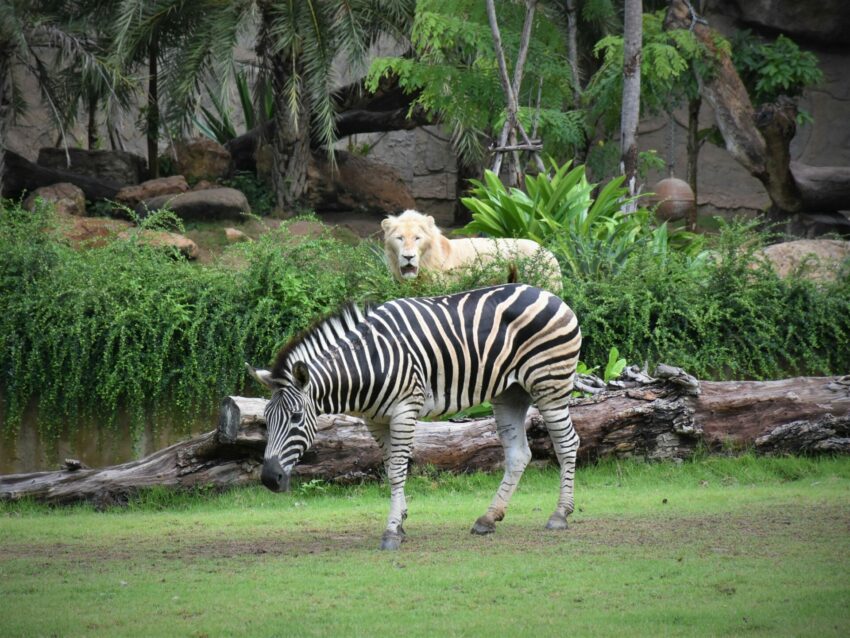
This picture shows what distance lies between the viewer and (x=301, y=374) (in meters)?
7.25

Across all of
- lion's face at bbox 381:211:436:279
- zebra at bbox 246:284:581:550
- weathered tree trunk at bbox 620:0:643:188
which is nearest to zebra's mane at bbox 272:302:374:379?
zebra at bbox 246:284:581:550

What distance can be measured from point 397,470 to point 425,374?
2.49 feet

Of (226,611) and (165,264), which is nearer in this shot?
(226,611)

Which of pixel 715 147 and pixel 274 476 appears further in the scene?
pixel 715 147

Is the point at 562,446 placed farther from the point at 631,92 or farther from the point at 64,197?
the point at 64,197

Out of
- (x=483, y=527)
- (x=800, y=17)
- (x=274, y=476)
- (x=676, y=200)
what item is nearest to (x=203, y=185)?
(x=676, y=200)

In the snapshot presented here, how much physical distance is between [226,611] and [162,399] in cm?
618

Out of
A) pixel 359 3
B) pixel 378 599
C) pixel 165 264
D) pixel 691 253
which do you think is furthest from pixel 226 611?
pixel 359 3

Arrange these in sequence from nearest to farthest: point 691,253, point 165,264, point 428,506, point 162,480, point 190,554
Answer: point 190,554 → point 428,506 → point 162,480 → point 165,264 → point 691,253

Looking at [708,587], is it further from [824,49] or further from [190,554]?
[824,49]

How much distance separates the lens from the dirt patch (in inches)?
289

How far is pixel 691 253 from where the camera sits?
48.5 ft

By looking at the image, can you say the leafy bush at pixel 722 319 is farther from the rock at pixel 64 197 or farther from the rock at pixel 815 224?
the rock at pixel 64 197

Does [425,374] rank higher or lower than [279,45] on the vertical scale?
lower
